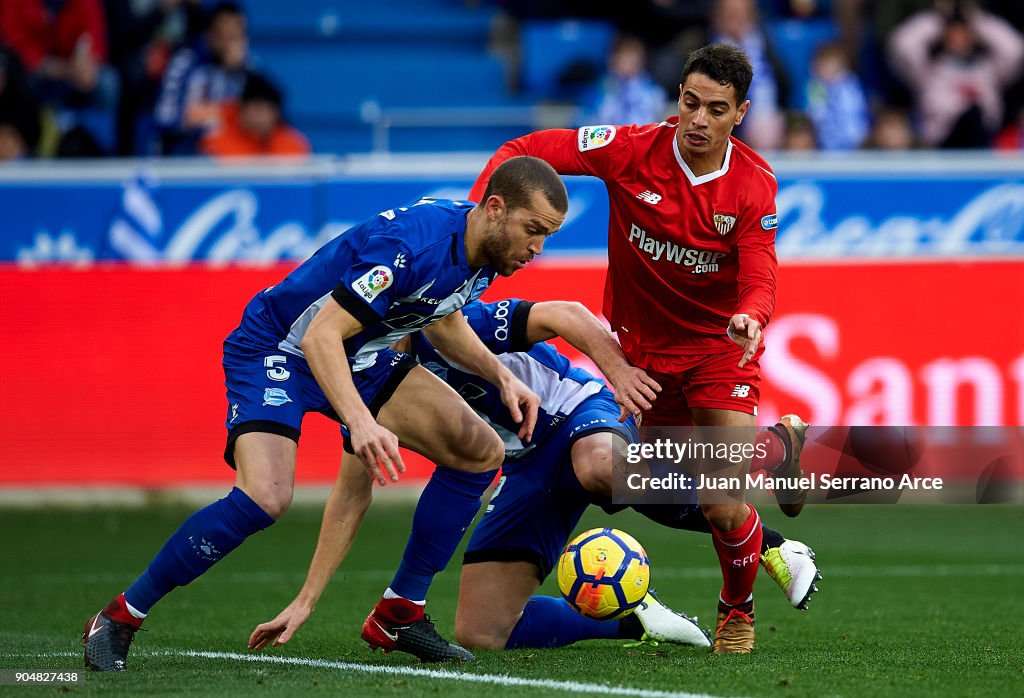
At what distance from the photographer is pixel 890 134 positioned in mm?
13805

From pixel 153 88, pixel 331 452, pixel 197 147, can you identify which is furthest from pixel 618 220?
pixel 153 88

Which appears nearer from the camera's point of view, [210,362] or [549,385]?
[549,385]

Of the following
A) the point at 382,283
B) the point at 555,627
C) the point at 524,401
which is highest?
the point at 382,283

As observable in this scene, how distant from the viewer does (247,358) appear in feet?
19.8

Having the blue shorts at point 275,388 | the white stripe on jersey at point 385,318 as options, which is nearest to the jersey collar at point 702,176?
the white stripe on jersey at point 385,318

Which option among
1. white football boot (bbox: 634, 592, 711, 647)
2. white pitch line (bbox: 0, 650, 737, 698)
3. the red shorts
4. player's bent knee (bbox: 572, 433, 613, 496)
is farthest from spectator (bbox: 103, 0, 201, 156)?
white football boot (bbox: 634, 592, 711, 647)

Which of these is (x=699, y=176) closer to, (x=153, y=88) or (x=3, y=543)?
(x=3, y=543)

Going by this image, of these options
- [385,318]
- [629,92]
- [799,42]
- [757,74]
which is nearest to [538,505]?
[385,318]

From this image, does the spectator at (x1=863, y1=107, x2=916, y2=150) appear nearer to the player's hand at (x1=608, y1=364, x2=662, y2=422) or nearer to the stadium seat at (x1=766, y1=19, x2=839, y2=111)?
the stadium seat at (x1=766, y1=19, x2=839, y2=111)

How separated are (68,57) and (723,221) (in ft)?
33.5

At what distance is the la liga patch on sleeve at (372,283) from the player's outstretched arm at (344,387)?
9 centimetres

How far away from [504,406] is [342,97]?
9801 millimetres

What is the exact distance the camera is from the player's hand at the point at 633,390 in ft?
20.8

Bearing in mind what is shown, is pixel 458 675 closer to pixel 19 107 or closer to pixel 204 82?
pixel 204 82
